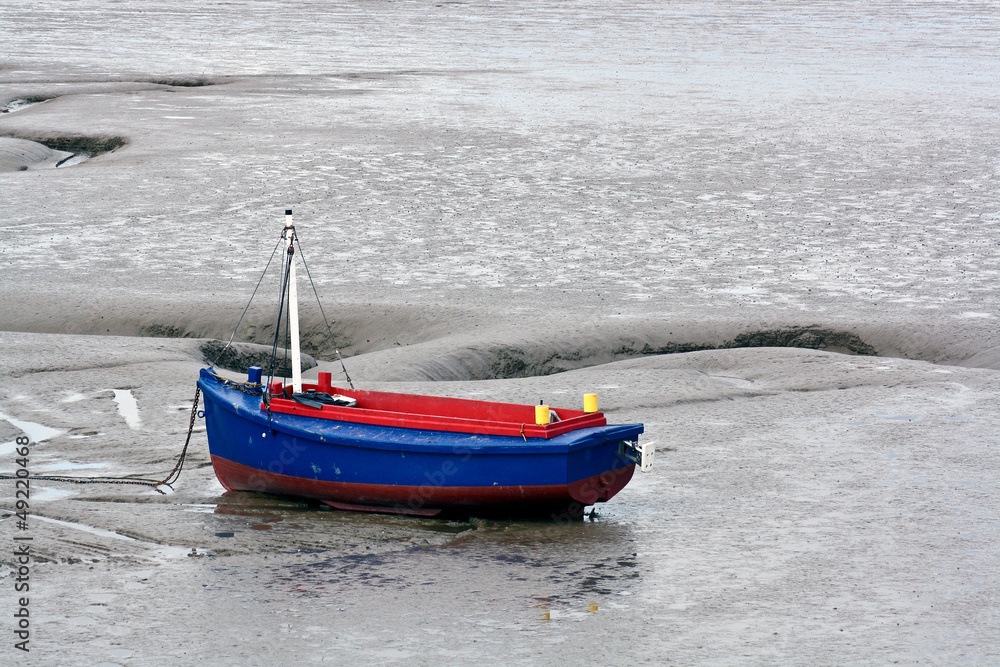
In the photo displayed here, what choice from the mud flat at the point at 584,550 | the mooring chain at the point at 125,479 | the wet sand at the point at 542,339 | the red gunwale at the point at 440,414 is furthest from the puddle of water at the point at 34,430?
the red gunwale at the point at 440,414

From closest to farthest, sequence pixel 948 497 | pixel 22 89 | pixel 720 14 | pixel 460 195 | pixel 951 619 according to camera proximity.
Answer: pixel 951 619 < pixel 948 497 < pixel 460 195 < pixel 22 89 < pixel 720 14

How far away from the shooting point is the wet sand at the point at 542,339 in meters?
7.47

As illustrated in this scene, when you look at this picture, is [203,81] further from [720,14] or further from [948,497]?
[720,14]

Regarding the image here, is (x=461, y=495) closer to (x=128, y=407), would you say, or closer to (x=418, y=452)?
(x=418, y=452)

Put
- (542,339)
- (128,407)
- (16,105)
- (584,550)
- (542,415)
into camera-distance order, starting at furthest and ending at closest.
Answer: (16,105)
(542,339)
(128,407)
(542,415)
(584,550)

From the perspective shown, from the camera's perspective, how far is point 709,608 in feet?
24.7

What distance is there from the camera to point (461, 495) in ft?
28.7

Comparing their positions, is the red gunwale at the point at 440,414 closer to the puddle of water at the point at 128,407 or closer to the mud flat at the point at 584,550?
the mud flat at the point at 584,550

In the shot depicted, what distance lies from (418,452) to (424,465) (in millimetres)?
101

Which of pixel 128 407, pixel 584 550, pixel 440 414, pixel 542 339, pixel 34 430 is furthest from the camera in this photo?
pixel 542 339

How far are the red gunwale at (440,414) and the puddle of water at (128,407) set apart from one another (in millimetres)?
1967

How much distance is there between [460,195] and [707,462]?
1013 cm

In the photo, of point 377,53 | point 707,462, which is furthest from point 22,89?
point 707,462
